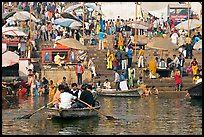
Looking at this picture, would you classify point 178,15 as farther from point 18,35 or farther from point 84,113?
point 84,113

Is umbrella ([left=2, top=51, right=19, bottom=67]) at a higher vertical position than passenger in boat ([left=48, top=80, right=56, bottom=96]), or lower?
higher

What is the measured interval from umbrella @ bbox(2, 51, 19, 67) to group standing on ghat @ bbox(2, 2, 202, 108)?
0.80m

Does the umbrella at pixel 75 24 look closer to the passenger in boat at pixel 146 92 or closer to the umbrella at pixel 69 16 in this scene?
the umbrella at pixel 69 16

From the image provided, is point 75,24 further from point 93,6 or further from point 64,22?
point 93,6

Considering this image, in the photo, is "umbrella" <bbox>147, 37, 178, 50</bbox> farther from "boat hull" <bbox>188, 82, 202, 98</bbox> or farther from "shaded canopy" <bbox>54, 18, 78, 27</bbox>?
"shaded canopy" <bbox>54, 18, 78, 27</bbox>

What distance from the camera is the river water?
22250mm

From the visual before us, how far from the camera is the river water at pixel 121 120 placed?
22.2 m

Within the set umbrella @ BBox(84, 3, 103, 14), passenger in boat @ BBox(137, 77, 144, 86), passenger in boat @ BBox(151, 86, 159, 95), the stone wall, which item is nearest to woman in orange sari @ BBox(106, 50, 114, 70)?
the stone wall

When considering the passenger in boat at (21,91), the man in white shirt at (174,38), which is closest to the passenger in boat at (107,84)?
the passenger in boat at (21,91)

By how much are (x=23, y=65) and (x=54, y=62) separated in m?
1.76

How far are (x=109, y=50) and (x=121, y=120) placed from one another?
15.2 meters

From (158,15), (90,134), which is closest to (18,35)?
(158,15)

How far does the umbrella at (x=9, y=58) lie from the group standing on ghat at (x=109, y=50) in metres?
0.80

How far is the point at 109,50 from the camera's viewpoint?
3981 cm
